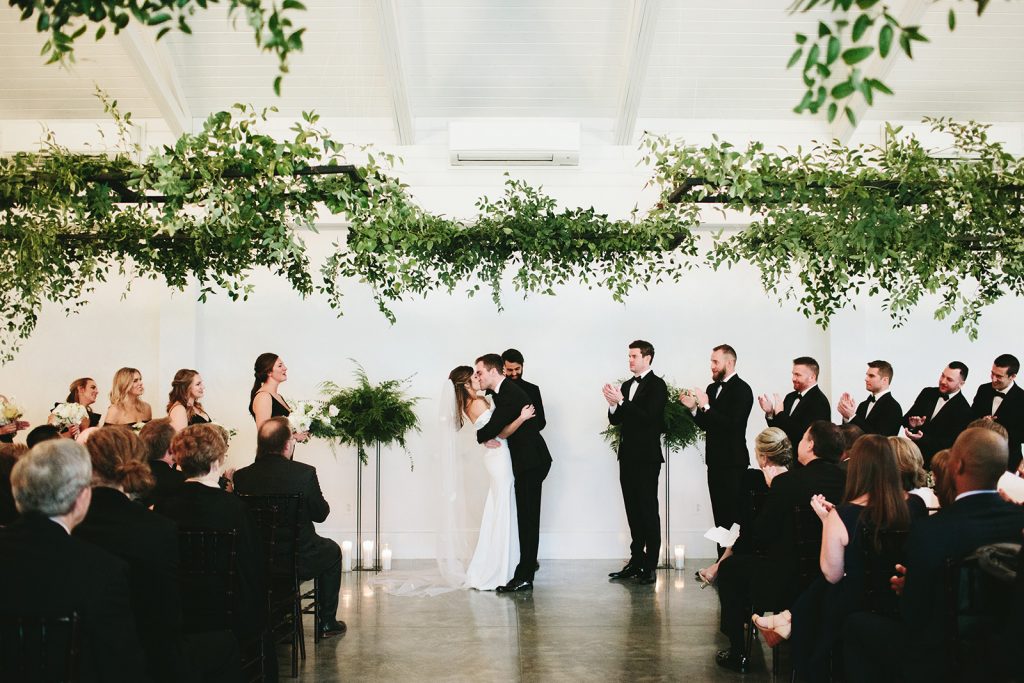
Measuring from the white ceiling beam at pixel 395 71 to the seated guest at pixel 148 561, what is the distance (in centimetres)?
536

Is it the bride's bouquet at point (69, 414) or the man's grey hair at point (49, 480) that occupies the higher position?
the bride's bouquet at point (69, 414)

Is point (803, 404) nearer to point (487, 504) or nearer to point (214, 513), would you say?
point (487, 504)

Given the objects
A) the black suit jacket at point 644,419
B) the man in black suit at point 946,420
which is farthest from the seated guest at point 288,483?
the man in black suit at point 946,420

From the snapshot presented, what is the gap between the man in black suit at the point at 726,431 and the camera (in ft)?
26.7

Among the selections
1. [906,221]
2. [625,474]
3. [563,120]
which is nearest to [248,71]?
[563,120]

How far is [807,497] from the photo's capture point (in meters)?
4.95

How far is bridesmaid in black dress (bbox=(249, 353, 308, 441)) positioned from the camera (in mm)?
7535

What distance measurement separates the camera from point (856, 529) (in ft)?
13.9

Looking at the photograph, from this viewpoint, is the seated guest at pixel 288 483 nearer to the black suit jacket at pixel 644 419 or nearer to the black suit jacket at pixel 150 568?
the black suit jacket at pixel 150 568

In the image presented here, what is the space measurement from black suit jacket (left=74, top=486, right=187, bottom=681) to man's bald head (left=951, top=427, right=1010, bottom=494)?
2986mm

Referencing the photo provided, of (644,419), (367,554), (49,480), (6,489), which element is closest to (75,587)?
(49,480)

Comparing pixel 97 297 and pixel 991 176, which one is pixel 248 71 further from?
pixel 991 176

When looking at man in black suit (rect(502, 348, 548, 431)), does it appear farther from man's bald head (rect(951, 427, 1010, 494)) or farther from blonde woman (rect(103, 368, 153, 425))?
man's bald head (rect(951, 427, 1010, 494))

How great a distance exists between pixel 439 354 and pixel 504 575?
2919mm
